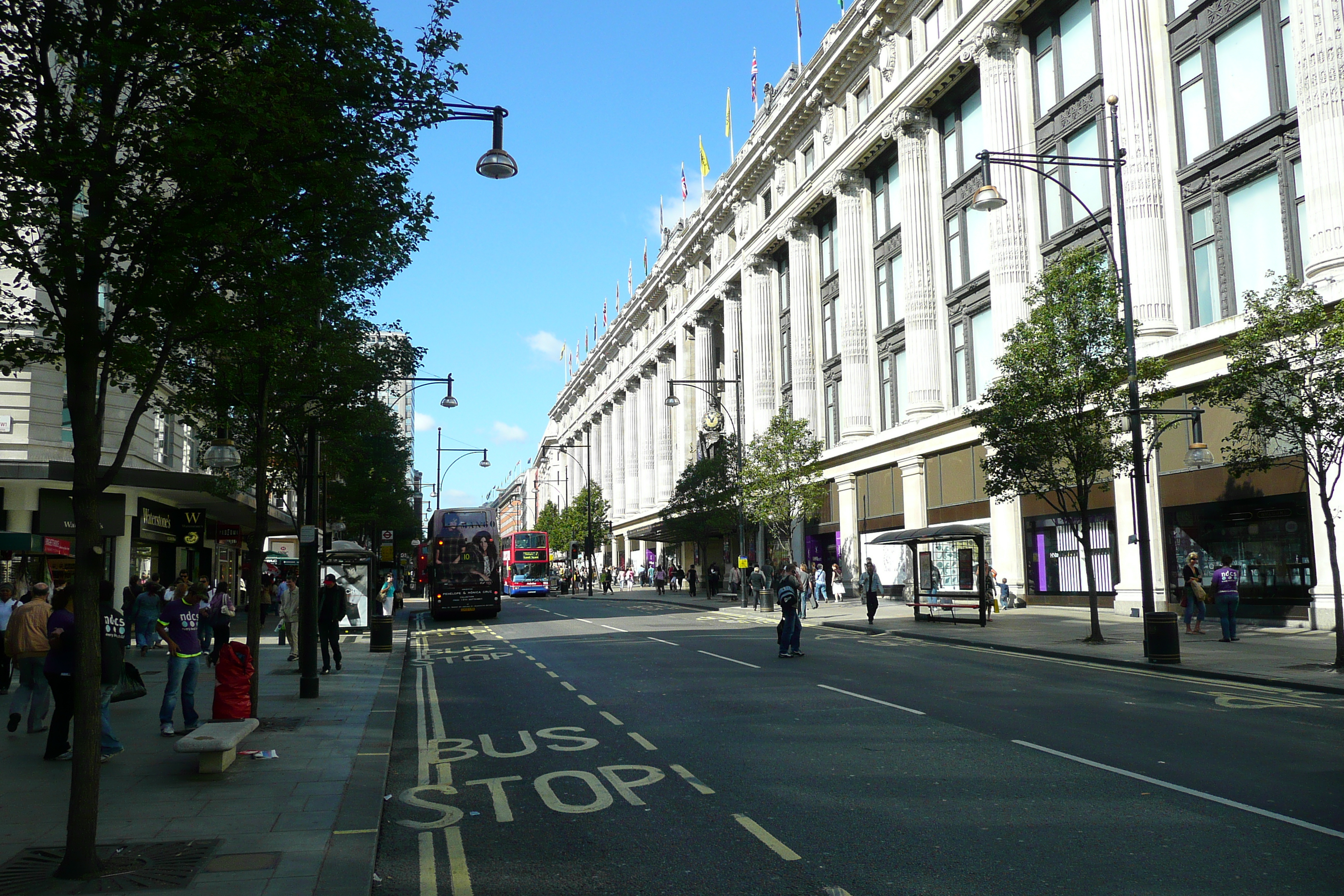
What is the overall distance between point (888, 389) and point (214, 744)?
38.6 meters

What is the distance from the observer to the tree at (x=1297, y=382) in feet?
51.6

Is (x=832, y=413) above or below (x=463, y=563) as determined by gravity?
above

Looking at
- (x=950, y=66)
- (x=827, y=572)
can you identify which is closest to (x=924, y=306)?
(x=950, y=66)

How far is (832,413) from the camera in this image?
51469mm

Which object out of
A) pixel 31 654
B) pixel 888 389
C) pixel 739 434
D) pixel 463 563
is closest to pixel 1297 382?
pixel 31 654

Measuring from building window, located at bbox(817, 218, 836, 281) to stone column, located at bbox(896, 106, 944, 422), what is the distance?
32.8 feet

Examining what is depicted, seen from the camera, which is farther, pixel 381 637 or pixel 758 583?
pixel 758 583

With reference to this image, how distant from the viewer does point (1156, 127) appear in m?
27.9

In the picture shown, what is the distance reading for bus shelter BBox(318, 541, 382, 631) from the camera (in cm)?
2645

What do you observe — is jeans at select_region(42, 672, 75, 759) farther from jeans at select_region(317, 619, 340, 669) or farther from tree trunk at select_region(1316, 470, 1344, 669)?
tree trunk at select_region(1316, 470, 1344, 669)

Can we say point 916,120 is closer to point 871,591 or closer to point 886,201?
point 886,201

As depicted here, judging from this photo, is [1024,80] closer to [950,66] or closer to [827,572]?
[950,66]

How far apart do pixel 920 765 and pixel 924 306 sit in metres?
33.0

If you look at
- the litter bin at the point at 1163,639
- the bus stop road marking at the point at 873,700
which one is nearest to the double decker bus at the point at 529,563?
the litter bin at the point at 1163,639
